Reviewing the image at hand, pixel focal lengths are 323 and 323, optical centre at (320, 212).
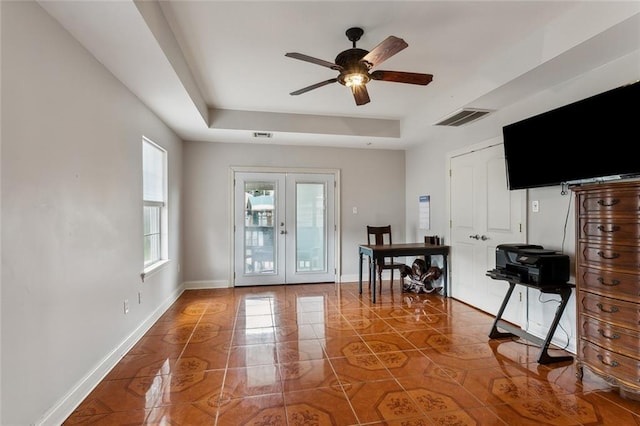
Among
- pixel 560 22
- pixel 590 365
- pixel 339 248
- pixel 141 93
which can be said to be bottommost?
pixel 590 365

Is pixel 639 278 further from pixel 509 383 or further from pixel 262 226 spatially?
pixel 262 226

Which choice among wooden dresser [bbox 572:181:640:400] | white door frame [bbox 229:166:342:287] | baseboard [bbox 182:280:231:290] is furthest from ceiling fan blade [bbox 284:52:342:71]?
baseboard [bbox 182:280:231:290]

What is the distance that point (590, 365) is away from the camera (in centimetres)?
228

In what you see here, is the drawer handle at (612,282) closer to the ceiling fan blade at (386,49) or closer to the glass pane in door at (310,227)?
the ceiling fan blade at (386,49)

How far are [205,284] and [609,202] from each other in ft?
16.6

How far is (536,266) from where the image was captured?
269cm

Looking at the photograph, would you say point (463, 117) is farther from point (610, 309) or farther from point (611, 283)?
point (610, 309)

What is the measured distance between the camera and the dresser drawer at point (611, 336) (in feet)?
6.63

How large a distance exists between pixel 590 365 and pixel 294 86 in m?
3.57

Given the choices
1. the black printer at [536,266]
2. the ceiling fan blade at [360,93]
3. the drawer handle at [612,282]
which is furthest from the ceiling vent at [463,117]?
the drawer handle at [612,282]

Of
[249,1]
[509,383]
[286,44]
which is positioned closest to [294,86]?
[286,44]

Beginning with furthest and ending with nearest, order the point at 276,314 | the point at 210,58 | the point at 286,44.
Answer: the point at 276,314
the point at 210,58
the point at 286,44

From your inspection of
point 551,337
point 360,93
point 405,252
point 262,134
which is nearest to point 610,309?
point 551,337

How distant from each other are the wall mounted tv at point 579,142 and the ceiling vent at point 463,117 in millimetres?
468
